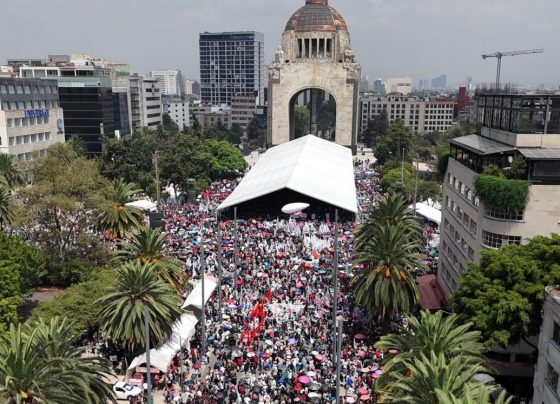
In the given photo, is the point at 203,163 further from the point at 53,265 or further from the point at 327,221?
the point at 53,265

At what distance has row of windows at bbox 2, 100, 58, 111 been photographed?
80062mm

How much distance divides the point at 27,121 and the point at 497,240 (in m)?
76.3

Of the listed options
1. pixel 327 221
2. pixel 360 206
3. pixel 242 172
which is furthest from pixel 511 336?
pixel 242 172

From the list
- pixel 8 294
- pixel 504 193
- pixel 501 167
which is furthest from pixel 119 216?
pixel 504 193

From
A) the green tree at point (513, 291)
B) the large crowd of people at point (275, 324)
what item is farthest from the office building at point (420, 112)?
the green tree at point (513, 291)

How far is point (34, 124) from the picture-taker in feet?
286

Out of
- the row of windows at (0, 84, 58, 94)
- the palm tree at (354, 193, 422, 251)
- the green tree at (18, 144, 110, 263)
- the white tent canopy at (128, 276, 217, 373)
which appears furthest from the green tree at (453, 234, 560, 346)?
the row of windows at (0, 84, 58, 94)

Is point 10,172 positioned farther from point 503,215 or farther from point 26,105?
point 503,215

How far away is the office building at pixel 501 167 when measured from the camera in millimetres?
32906

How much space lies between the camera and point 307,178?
221 ft

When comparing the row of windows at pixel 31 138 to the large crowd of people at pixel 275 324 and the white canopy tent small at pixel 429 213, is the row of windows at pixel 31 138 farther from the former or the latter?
the white canopy tent small at pixel 429 213

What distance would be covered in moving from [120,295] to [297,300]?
14.7 m

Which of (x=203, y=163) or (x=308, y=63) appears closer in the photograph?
(x=203, y=163)

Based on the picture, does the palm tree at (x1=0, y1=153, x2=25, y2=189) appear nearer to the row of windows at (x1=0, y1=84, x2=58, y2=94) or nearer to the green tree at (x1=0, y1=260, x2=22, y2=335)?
the row of windows at (x1=0, y1=84, x2=58, y2=94)
